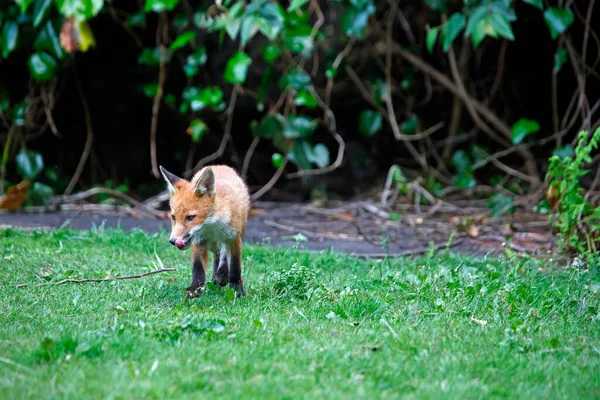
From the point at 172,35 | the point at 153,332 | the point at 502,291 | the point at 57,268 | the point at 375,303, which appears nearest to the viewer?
the point at 153,332

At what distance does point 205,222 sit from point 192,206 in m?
0.14

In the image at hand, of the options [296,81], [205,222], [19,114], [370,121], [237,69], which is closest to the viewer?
[205,222]

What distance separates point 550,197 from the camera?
7109 millimetres

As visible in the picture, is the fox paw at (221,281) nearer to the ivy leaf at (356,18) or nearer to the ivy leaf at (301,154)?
the ivy leaf at (356,18)

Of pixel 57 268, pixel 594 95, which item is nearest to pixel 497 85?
pixel 594 95

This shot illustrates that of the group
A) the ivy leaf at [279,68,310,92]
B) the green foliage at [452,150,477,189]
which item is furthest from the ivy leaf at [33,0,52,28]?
the green foliage at [452,150,477,189]

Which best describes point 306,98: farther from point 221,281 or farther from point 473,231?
point 221,281

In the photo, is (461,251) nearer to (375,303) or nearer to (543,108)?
(375,303)

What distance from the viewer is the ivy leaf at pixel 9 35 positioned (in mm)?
8859

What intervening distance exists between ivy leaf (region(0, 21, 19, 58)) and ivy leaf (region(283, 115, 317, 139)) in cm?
353

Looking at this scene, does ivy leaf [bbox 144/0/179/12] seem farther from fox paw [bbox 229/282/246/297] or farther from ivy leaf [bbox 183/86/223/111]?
fox paw [bbox 229/282/246/297]

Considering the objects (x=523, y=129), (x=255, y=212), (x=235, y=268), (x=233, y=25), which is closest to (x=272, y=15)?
(x=233, y=25)

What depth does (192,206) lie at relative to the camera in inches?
192

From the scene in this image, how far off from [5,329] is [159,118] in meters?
8.26
